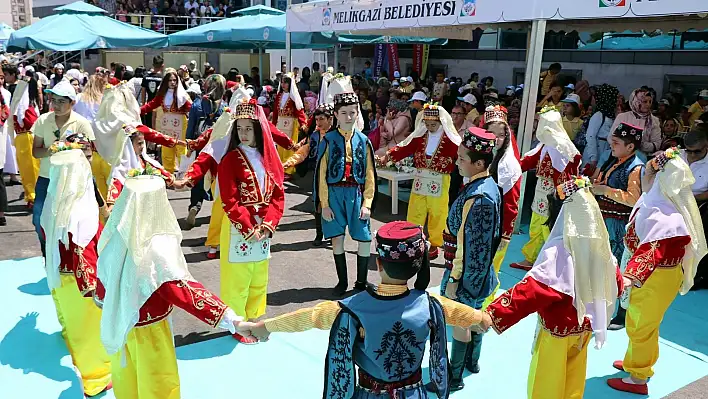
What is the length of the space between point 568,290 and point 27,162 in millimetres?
8042

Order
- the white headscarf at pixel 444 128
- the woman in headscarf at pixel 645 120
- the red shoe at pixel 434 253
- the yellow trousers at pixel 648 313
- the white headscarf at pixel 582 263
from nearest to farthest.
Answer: the white headscarf at pixel 582 263 < the yellow trousers at pixel 648 313 < the white headscarf at pixel 444 128 < the red shoe at pixel 434 253 < the woman in headscarf at pixel 645 120

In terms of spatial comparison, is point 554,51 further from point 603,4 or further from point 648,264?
point 648,264

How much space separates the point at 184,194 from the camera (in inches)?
393

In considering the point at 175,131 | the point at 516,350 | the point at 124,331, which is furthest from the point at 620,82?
the point at 124,331

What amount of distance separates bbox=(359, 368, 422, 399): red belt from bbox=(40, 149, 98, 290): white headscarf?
2009 mm

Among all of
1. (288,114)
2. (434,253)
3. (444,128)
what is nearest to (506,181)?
(444,128)

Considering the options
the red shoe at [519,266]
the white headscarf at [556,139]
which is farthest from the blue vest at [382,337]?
the red shoe at [519,266]

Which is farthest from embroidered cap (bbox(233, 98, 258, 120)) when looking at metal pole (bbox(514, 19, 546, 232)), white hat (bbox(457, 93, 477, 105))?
white hat (bbox(457, 93, 477, 105))

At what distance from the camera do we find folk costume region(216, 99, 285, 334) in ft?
15.2

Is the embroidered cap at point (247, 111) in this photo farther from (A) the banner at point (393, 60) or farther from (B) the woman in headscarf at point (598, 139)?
(A) the banner at point (393, 60)

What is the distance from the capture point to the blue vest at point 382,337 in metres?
2.57

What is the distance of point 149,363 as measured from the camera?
3.10 metres

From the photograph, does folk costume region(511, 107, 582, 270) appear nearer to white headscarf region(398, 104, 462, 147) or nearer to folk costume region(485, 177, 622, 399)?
white headscarf region(398, 104, 462, 147)

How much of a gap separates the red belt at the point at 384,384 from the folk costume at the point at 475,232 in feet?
4.21
